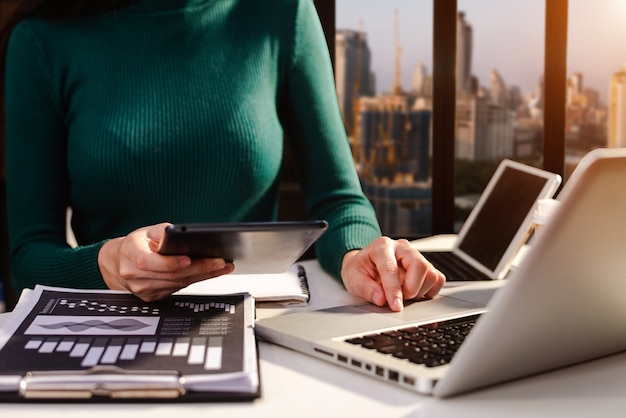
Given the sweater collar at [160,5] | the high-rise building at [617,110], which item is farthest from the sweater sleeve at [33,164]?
the high-rise building at [617,110]

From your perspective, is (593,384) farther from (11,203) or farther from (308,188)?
(11,203)

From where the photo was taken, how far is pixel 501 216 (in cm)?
122

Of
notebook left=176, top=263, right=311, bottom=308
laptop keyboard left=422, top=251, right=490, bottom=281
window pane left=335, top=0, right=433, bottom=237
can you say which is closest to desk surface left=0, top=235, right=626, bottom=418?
notebook left=176, top=263, right=311, bottom=308

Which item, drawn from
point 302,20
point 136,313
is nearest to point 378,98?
point 302,20

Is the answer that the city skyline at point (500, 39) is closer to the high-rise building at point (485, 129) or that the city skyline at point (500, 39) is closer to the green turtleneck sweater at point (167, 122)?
the high-rise building at point (485, 129)

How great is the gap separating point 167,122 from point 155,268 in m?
0.54

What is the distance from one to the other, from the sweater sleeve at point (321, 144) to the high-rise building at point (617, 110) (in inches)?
44.4

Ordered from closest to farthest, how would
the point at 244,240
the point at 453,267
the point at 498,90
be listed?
the point at 244,240, the point at 453,267, the point at 498,90

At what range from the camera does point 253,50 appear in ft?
4.33

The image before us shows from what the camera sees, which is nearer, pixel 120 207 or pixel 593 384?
pixel 593 384

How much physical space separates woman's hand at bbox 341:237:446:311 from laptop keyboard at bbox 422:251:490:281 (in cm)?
17

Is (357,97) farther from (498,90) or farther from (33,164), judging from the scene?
(33,164)

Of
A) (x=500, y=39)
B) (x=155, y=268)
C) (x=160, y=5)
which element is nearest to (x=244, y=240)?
(x=155, y=268)

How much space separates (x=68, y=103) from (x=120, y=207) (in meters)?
0.21
